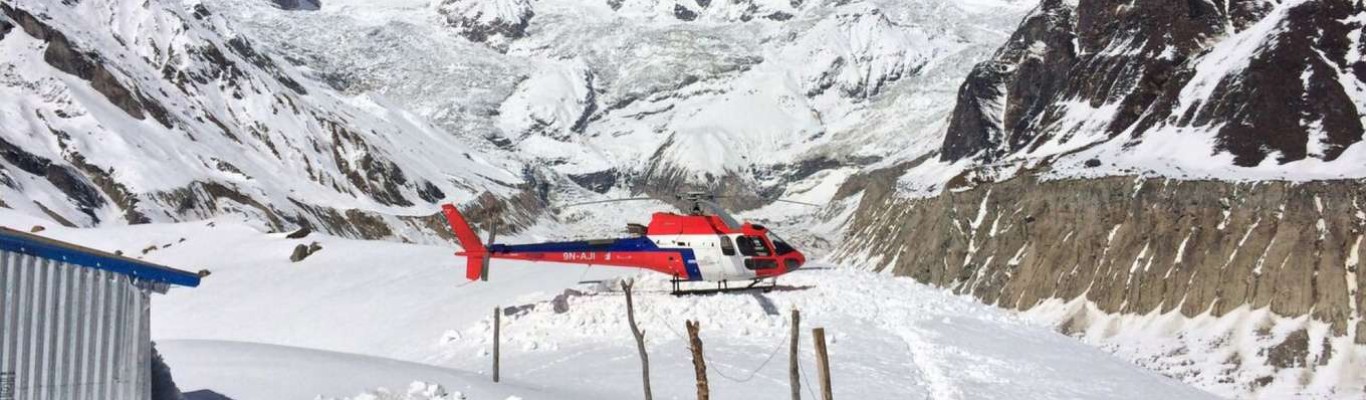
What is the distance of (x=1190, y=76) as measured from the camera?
91938 millimetres

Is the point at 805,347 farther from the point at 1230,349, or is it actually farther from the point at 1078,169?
the point at 1078,169

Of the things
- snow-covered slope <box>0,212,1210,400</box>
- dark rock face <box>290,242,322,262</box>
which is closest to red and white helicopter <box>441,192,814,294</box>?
snow-covered slope <box>0,212,1210,400</box>

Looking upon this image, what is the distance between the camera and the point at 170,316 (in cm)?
4644

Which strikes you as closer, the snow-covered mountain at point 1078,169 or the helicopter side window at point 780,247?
the helicopter side window at point 780,247

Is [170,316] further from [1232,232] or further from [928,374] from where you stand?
[1232,232]

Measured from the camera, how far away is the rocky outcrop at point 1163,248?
61469 mm

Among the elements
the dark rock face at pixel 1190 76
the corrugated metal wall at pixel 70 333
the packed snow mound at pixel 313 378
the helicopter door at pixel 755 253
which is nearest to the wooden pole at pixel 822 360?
the packed snow mound at pixel 313 378

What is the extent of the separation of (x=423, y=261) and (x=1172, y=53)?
236 ft

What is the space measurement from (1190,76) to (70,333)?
92.6 meters

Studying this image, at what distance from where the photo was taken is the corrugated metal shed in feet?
48.3

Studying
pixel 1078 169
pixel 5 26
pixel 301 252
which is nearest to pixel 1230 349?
pixel 1078 169

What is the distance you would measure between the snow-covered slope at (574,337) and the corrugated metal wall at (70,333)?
4075mm

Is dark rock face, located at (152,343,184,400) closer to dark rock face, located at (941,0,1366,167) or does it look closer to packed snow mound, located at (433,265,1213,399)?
packed snow mound, located at (433,265,1213,399)

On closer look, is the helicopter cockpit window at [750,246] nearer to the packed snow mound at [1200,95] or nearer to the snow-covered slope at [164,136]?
the packed snow mound at [1200,95]
